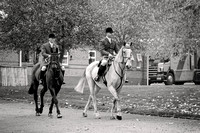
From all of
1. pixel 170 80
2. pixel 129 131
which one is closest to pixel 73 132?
pixel 129 131

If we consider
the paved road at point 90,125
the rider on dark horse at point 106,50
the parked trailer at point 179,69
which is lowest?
the paved road at point 90,125

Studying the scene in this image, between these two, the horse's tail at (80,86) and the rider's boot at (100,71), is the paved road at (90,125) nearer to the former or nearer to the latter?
the horse's tail at (80,86)

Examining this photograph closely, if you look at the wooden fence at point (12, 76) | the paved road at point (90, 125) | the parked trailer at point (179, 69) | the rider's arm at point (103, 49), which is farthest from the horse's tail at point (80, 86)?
the parked trailer at point (179, 69)

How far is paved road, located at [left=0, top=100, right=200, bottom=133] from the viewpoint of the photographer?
11.7 meters

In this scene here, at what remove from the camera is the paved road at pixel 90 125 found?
11.7m

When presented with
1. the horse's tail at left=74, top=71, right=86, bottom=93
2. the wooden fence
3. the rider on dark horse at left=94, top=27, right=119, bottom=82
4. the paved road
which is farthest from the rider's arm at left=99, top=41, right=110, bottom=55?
the wooden fence

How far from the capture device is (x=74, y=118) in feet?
48.9

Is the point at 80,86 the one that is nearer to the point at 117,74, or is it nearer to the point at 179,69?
the point at 117,74

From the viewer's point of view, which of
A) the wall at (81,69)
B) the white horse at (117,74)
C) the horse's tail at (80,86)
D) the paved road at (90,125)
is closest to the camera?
the paved road at (90,125)

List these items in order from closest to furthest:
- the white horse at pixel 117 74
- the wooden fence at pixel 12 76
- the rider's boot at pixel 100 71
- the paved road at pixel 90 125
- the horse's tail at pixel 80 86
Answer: the paved road at pixel 90 125 < the white horse at pixel 117 74 < the rider's boot at pixel 100 71 < the horse's tail at pixel 80 86 < the wooden fence at pixel 12 76

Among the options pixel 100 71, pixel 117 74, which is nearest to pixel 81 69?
pixel 100 71

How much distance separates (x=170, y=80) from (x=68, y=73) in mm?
17264

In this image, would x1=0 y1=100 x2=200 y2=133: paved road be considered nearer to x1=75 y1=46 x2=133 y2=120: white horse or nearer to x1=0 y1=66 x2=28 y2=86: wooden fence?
x1=75 y1=46 x2=133 y2=120: white horse

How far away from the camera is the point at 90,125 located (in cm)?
1291
